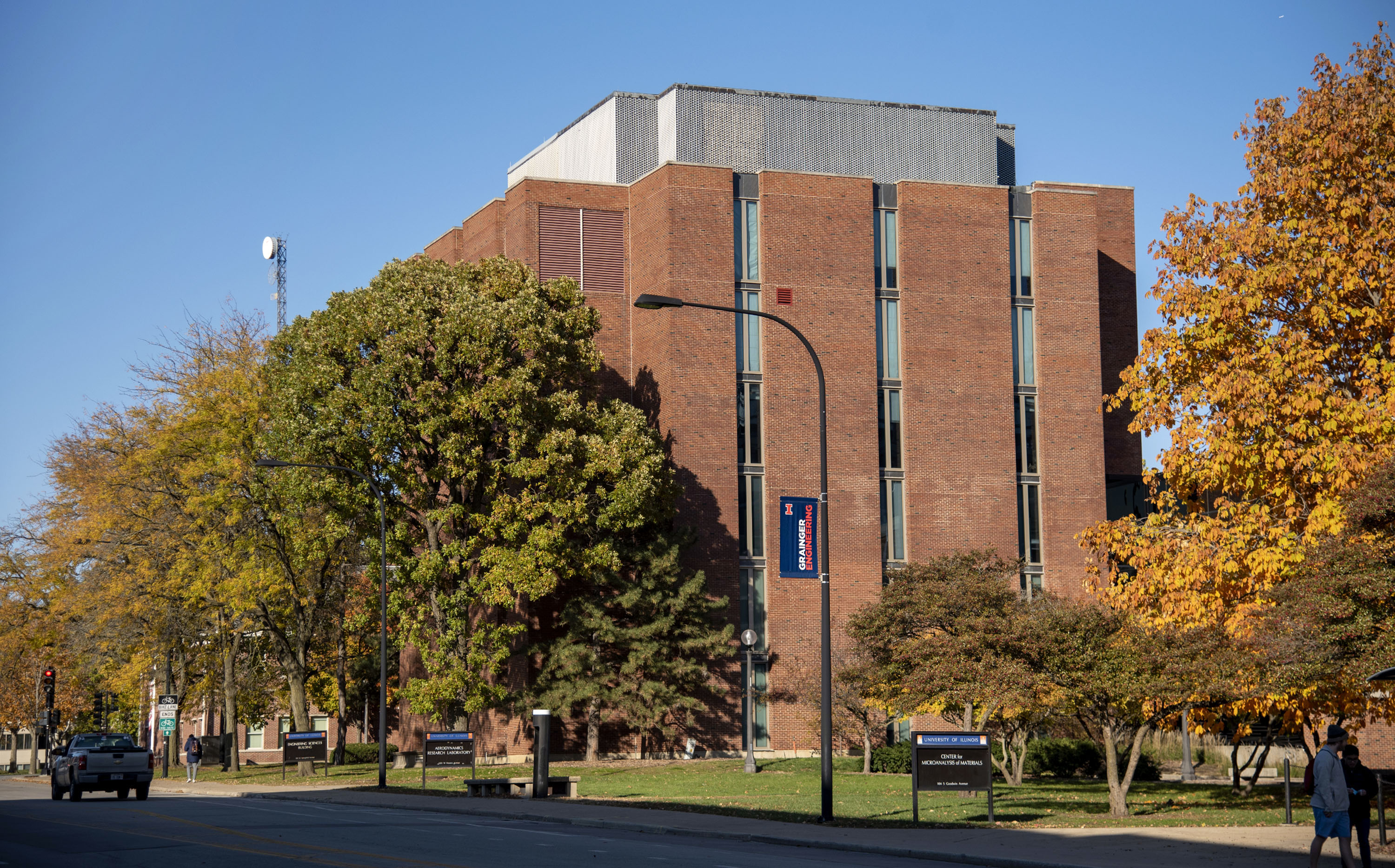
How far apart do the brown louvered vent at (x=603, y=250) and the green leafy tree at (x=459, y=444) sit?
7.68 meters

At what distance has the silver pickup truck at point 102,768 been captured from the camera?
105 ft

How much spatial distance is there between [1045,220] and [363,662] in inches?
1468

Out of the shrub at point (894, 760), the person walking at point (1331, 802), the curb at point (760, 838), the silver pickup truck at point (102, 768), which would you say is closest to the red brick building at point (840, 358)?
the shrub at point (894, 760)

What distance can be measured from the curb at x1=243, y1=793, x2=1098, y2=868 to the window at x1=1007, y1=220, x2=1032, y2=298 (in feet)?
113

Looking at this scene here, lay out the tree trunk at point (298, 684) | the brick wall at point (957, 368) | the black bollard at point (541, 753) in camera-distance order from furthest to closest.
→ the brick wall at point (957, 368), the tree trunk at point (298, 684), the black bollard at point (541, 753)

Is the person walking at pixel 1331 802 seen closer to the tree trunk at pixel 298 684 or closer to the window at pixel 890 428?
the window at pixel 890 428

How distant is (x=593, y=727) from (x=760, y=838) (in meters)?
26.5

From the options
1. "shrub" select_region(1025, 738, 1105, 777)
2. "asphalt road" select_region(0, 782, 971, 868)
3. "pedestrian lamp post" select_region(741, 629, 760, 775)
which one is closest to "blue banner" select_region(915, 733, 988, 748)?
"asphalt road" select_region(0, 782, 971, 868)

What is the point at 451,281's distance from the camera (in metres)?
43.3

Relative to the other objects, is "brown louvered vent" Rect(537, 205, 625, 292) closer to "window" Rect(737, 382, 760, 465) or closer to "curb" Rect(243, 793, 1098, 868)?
"window" Rect(737, 382, 760, 465)

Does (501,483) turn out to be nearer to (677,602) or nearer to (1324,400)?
(677,602)

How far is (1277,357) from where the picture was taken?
2384 centimetres

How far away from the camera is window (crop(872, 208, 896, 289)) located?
2078 inches

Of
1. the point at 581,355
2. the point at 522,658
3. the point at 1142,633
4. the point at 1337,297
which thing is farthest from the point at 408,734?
the point at 1337,297
